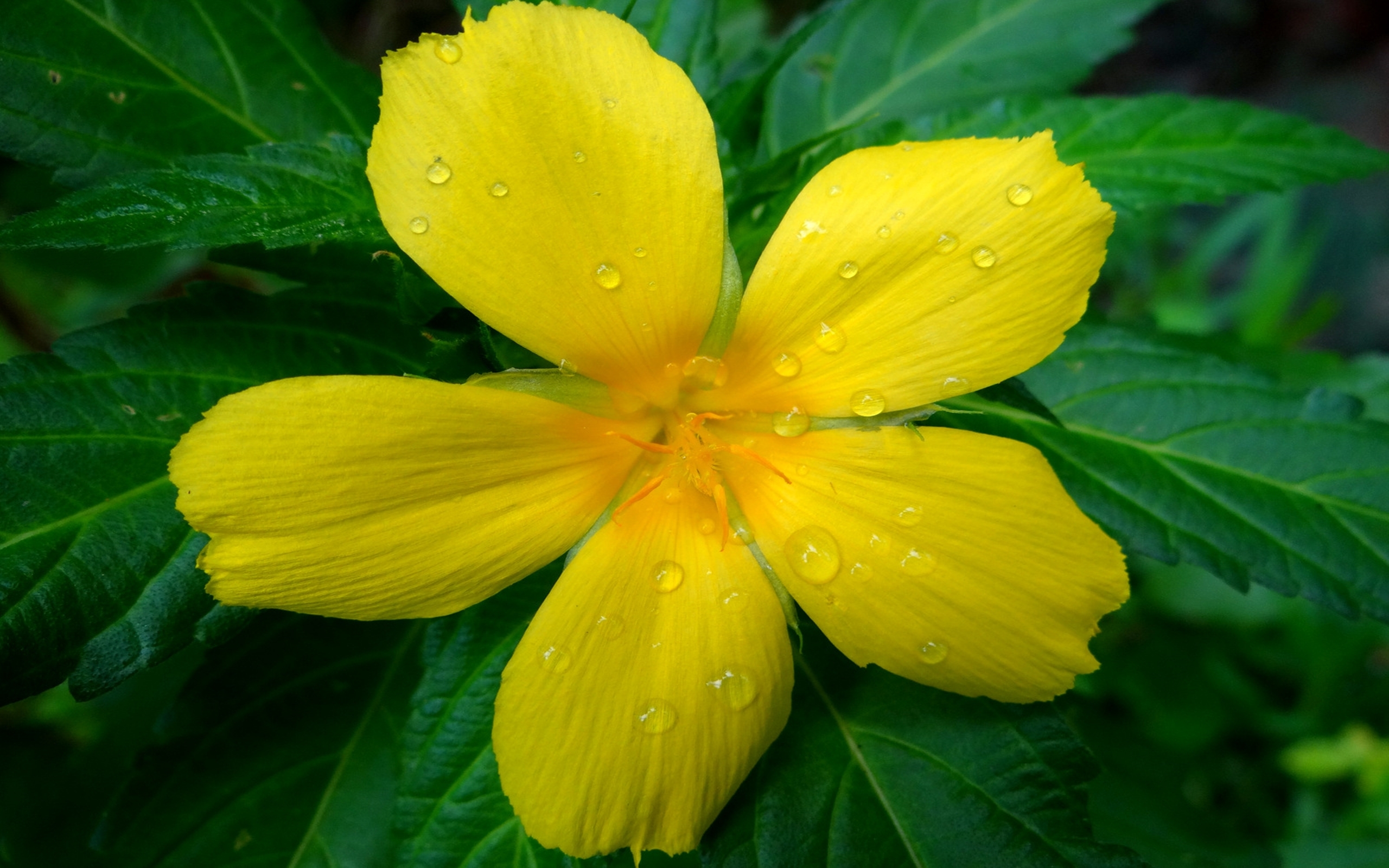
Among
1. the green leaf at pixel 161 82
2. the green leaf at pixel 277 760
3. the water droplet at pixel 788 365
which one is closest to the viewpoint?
the water droplet at pixel 788 365

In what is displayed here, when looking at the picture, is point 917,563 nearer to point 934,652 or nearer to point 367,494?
point 934,652

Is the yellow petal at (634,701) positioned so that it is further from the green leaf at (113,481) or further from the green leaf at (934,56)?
the green leaf at (934,56)

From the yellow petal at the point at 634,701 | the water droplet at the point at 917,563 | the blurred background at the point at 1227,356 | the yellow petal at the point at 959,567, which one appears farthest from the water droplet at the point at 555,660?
the blurred background at the point at 1227,356

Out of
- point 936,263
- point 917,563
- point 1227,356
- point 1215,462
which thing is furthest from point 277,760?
point 1227,356

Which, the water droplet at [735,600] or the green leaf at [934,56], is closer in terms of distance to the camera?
the water droplet at [735,600]

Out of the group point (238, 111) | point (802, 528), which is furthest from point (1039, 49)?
point (238, 111)

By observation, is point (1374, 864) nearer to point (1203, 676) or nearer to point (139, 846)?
point (1203, 676)
